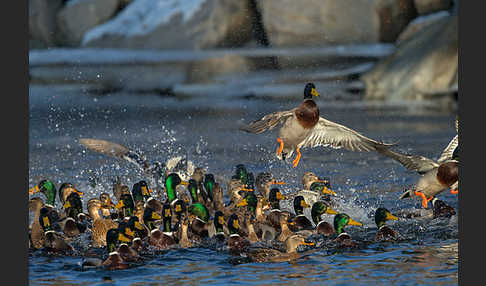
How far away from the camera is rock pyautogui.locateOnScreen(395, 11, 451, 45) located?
17891 mm

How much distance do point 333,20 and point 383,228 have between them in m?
12.5

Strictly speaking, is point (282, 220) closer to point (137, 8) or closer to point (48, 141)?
point (48, 141)

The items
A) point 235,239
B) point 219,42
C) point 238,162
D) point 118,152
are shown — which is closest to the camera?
point 235,239

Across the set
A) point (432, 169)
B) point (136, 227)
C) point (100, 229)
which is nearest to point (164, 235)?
point (136, 227)

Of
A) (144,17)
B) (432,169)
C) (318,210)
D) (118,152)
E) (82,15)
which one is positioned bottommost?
→ (318,210)

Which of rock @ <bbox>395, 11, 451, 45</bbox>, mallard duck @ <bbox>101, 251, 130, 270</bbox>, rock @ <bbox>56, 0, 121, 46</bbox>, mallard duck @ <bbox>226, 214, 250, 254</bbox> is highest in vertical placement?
rock @ <bbox>56, 0, 121, 46</bbox>

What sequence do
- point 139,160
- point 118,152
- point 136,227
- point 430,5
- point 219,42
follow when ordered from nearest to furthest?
point 136,227 → point 139,160 → point 118,152 → point 430,5 → point 219,42

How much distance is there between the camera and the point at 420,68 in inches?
633

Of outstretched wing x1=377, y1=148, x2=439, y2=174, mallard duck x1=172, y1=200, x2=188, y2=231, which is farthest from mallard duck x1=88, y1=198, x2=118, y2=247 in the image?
outstretched wing x1=377, y1=148, x2=439, y2=174

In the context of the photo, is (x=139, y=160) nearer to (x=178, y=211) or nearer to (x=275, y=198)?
(x=178, y=211)

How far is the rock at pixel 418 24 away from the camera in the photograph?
58.7 ft

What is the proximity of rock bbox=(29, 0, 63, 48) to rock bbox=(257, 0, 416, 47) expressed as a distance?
5.14 meters

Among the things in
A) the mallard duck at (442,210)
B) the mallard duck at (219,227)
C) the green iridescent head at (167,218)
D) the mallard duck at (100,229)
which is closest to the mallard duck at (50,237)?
the mallard duck at (100,229)

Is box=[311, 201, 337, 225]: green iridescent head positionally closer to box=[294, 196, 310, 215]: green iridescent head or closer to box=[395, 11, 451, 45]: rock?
box=[294, 196, 310, 215]: green iridescent head
